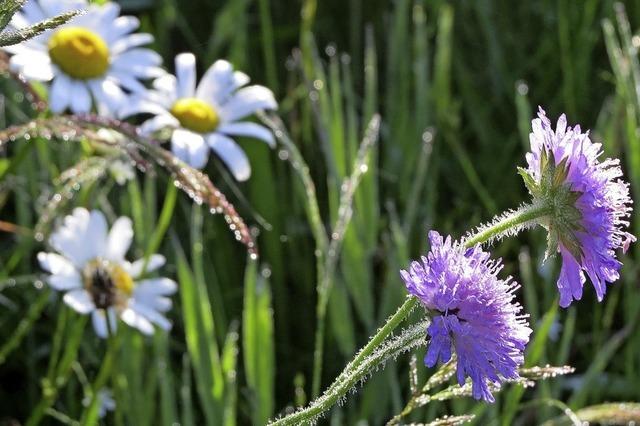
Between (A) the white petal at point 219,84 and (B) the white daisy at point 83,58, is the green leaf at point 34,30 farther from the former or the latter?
(A) the white petal at point 219,84

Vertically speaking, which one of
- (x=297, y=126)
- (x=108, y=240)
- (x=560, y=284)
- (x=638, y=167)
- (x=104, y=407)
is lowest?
(x=560, y=284)

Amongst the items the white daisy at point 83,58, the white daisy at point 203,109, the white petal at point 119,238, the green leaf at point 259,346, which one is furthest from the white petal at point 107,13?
the green leaf at point 259,346

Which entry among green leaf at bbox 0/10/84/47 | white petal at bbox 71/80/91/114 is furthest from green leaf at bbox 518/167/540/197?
white petal at bbox 71/80/91/114

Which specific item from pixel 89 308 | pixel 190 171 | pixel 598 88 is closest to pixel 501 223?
pixel 190 171

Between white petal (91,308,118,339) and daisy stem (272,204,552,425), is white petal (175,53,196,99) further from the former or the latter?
daisy stem (272,204,552,425)

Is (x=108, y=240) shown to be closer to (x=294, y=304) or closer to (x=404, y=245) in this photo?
(x=404, y=245)

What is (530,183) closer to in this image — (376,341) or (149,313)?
(376,341)
